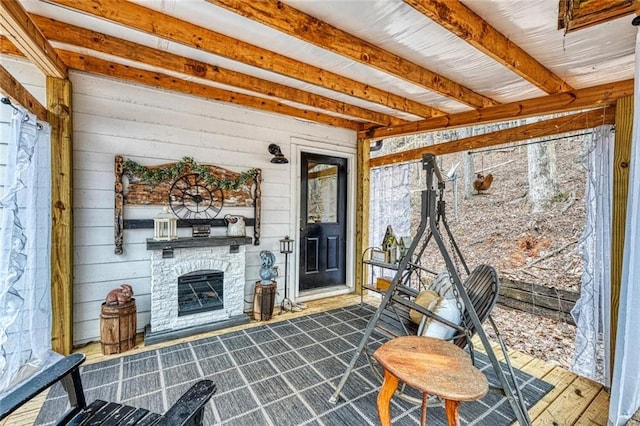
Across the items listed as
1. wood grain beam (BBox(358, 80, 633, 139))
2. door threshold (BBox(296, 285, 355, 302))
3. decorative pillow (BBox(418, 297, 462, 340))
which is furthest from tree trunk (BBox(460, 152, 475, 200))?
decorative pillow (BBox(418, 297, 462, 340))

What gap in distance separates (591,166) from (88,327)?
4.90m

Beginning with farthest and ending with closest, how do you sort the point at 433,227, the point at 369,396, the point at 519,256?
the point at 519,256, the point at 369,396, the point at 433,227

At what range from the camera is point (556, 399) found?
7.11 ft

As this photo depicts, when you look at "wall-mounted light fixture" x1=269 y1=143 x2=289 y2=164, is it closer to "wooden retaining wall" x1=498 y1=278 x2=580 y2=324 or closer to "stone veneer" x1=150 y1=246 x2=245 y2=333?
"stone veneer" x1=150 y1=246 x2=245 y2=333

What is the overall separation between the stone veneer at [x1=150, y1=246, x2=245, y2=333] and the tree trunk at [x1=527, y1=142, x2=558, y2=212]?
5.64m

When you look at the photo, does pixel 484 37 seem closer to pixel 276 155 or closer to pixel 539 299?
pixel 276 155

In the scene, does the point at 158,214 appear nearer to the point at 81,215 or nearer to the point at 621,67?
the point at 81,215

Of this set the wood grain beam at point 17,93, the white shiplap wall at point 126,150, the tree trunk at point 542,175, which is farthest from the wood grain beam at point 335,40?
the tree trunk at point 542,175

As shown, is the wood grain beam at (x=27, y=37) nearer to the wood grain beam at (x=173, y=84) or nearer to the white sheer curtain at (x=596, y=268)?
the wood grain beam at (x=173, y=84)

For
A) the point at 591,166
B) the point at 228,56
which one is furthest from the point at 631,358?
the point at 228,56

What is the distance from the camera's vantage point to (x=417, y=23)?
1941 mm

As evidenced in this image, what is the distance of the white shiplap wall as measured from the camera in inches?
111

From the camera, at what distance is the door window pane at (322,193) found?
14.7 ft

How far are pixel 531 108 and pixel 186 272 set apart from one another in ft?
13.2
